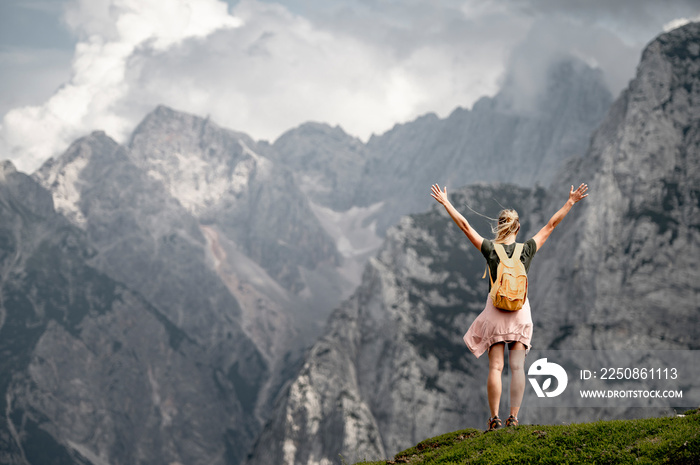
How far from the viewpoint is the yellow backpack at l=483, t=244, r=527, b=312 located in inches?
637

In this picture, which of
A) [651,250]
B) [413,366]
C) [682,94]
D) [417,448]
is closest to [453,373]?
[413,366]

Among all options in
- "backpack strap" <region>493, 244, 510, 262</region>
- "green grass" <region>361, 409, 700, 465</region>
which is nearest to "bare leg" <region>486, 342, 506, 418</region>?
"green grass" <region>361, 409, 700, 465</region>

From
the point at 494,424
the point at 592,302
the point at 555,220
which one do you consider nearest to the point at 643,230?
the point at 592,302

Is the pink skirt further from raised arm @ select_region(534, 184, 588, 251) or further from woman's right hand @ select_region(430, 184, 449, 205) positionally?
woman's right hand @ select_region(430, 184, 449, 205)

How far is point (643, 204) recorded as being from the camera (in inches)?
6693

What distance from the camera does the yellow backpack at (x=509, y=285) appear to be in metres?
16.2

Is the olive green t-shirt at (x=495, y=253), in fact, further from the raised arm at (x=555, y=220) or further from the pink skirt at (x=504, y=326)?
the pink skirt at (x=504, y=326)

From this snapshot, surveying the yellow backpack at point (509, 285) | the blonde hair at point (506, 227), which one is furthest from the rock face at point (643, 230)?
the yellow backpack at point (509, 285)

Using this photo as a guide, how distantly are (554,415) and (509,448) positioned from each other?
5468 inches

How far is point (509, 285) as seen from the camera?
16172mm

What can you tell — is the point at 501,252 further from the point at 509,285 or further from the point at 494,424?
the point at 494,424

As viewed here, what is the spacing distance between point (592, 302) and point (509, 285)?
15668 centimetres

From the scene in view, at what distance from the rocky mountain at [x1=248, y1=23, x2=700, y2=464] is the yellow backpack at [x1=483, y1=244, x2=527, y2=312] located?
137076 mm

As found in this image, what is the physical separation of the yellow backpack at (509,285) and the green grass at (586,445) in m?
3.29
